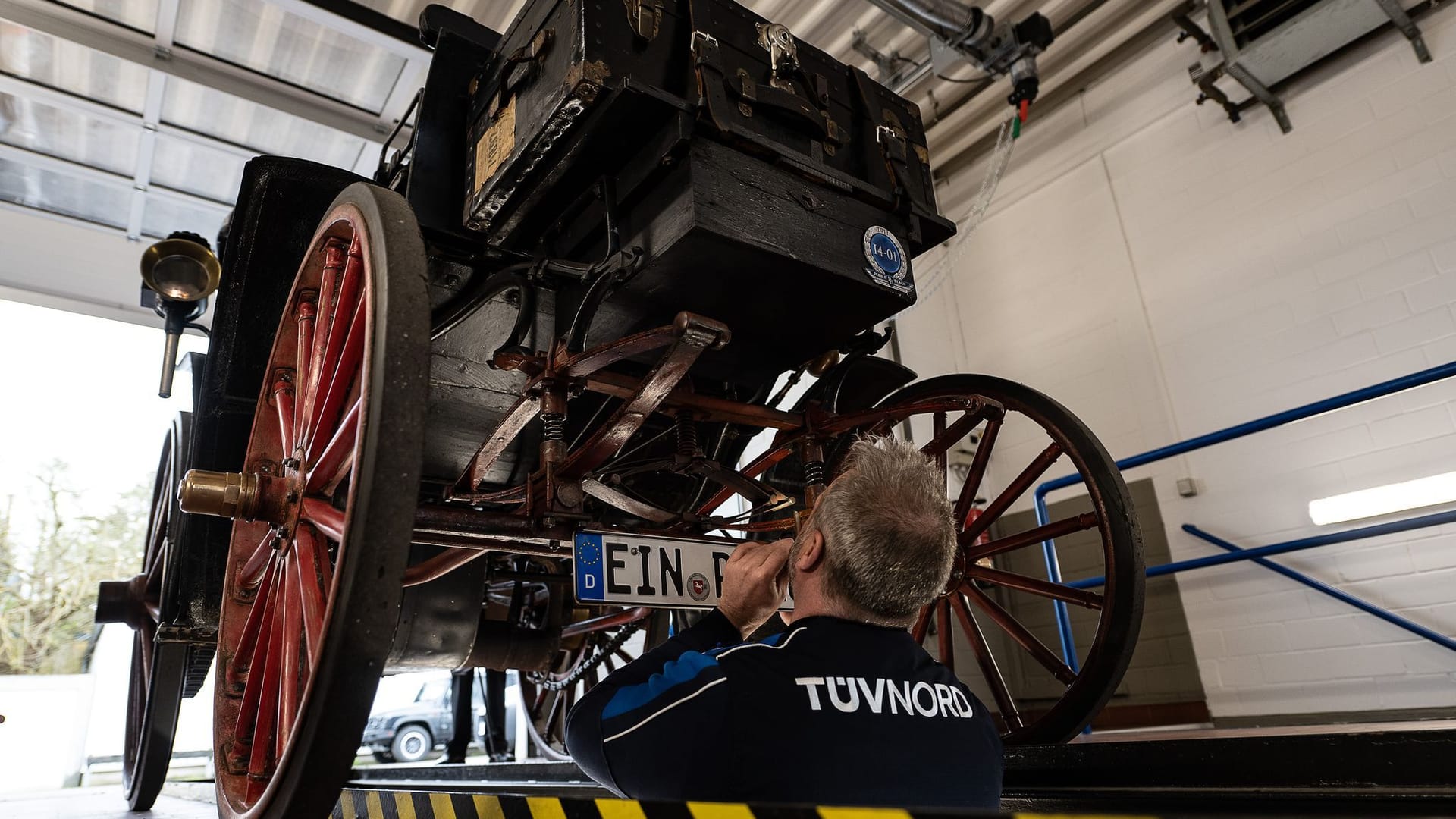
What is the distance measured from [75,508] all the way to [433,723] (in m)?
5.09

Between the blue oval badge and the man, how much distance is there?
69 cm

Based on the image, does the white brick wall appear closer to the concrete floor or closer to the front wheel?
the concrete floor

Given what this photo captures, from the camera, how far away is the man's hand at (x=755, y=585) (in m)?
1.47

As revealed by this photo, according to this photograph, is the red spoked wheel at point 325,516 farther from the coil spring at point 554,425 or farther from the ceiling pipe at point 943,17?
the ceiling pipe at point 943,17

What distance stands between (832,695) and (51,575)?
490 inches

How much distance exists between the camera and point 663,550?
1864 millimetres

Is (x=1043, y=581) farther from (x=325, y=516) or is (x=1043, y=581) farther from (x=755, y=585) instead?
(x=325, y=516)

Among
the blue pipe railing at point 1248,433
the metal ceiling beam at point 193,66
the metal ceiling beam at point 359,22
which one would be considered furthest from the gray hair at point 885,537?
the metal ceiling beam at point 193,66

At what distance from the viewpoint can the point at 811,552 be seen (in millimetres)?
1321

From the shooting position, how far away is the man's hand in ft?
4.83

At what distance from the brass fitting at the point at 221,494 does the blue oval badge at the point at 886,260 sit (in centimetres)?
138

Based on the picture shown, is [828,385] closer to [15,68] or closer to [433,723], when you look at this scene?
[15,68]

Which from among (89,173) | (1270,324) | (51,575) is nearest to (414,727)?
(51,575)

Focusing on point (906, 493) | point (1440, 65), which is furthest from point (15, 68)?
point (1440, 65)
